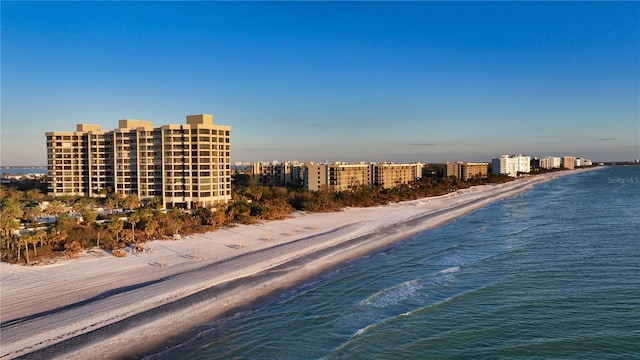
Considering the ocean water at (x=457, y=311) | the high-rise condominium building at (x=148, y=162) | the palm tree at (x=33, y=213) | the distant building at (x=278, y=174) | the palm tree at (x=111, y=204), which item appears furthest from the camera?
the distant building at (x=278, y=174)

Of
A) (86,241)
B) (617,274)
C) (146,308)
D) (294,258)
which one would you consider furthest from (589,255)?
(86,241)

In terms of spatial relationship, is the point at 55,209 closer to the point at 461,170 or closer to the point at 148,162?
the point at 148,162

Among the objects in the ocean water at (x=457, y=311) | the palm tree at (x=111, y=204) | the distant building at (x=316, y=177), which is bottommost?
the ocean water at (x=457, y=311)

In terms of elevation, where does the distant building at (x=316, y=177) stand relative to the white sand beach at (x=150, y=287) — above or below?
above

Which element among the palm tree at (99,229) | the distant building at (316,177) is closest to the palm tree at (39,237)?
the palm tree at (99,229)

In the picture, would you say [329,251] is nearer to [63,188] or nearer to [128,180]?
[128,180]

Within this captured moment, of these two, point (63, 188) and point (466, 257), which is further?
point (63, 188)

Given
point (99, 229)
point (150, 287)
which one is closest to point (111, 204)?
point (99, 229)

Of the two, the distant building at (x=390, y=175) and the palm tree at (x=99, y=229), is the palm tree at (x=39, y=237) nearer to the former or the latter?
the palm tree at (x=99, y=229)
